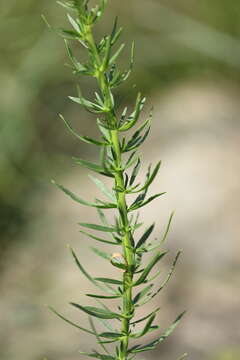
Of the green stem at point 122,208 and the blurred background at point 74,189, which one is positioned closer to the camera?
the green stem at point 122,208

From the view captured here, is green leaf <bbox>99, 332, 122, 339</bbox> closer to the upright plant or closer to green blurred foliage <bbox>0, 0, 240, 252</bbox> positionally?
the upright plant

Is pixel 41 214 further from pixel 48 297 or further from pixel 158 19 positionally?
pixel 158 19

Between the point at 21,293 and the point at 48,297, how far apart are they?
0.11 metres

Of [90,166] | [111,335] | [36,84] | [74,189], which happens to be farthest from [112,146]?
[74,189]

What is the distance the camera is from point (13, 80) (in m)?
2.28

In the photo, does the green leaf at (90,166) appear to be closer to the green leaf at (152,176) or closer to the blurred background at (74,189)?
the green leaf at (152,176)

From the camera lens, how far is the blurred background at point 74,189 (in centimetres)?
204

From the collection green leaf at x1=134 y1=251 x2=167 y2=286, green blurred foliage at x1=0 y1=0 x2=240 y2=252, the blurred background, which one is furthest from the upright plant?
green blurred foliage at x1=0 y1=0 x2=240 y2=252

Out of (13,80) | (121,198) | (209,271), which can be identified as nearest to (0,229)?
(13,80)

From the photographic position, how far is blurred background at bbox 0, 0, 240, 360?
6.68 feet

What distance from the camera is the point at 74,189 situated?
2.79 meters

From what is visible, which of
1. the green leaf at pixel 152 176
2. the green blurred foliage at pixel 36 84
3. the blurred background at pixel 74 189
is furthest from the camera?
the green blurred foliage at pixel 36 84

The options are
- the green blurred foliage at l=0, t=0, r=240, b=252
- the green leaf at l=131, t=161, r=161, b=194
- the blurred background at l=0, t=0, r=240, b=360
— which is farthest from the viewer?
the green blurred foliage at l=0, t=0, r=240, b=252

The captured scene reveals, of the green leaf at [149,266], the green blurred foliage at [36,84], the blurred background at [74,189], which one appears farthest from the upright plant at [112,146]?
the green blurred foliage at [36,84]
